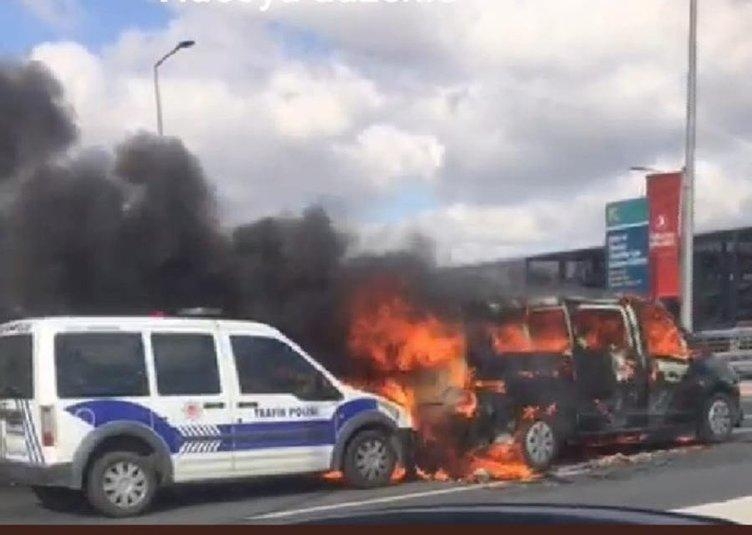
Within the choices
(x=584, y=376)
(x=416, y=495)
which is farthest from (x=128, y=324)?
(x=584, y=376)

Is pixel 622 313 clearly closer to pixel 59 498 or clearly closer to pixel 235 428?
pixel 235 428

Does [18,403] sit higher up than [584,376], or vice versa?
[584,376]

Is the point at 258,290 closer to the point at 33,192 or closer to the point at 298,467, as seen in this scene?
the point at 33,192

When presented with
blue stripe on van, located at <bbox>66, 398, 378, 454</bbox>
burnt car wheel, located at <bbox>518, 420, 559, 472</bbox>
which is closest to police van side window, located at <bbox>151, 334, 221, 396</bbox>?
blue stripe on van, located at <bbox>66, 398, 378, 454</bbox>

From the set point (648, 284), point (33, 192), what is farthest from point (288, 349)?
point (648, 284)

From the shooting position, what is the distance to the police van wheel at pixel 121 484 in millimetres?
10492

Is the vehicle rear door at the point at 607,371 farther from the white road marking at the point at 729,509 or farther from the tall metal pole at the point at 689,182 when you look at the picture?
the tall metal pole at the point at 689,182

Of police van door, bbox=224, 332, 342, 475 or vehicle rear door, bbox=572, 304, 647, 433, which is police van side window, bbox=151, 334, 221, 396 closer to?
police van door, bbox=224, 332, 342, 475

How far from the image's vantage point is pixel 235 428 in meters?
11.3

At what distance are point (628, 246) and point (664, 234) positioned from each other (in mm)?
2919

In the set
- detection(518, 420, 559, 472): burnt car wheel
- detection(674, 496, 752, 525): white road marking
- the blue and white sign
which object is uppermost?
the blue and white sign

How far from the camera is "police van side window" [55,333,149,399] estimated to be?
34.5ft

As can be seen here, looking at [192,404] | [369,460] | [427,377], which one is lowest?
[369,460]

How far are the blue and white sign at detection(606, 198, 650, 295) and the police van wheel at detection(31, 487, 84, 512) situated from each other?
19.1 m
